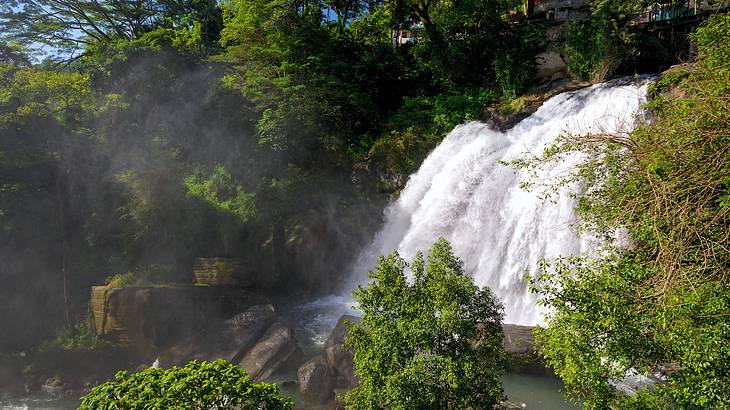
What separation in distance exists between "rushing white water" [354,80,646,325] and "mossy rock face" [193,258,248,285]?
492 centimetres

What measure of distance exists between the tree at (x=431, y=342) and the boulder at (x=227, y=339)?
8675 mm

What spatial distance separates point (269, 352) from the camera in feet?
50.4

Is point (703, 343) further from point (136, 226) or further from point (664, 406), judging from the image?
point (136, 226)

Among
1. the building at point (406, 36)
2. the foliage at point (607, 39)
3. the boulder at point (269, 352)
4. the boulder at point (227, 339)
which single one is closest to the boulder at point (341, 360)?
the boulder at point (269, 352)

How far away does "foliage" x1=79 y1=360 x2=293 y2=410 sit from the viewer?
6332 millimetres

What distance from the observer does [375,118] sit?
24375mm

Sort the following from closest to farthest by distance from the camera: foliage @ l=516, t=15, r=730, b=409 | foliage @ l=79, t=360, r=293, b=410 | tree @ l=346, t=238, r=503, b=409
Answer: foliage @ l=516, t=15, r=730, b=409 < foliage @ l=79, t=360, r=293, b=410 < tree @ l=346, t=238, r=503, b=409

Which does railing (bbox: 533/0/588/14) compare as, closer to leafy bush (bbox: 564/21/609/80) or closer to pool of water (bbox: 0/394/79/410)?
leafy bush (bbox: 564/21/609/80)

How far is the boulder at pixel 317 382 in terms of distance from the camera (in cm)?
1286

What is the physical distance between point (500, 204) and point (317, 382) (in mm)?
8668

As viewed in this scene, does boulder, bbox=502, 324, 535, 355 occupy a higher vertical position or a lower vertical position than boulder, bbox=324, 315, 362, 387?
higher

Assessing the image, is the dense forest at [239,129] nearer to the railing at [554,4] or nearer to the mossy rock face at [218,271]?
the mossy rock face at [218,271]

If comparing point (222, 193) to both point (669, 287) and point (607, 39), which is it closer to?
point (607, 39)

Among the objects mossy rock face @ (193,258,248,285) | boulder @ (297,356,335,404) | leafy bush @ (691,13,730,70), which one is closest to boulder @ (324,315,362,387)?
boulder @ (297,356,335,404)
